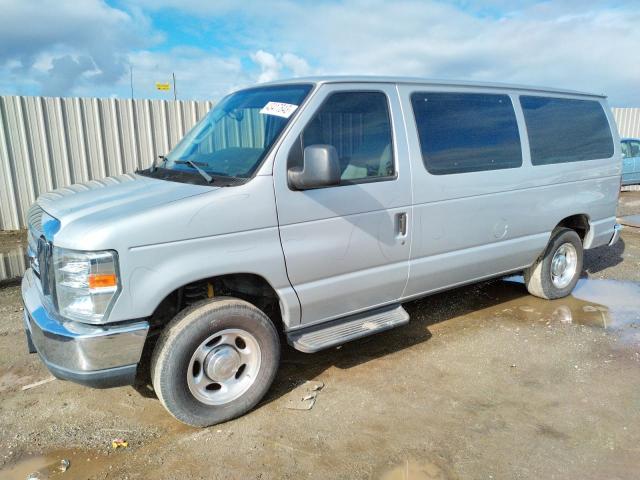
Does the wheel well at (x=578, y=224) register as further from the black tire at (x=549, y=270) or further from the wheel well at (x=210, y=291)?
the wheel well at (x=210, y=291)

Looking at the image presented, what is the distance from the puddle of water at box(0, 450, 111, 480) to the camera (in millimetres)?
2733

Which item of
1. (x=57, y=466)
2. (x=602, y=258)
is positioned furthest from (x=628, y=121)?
(x=57, y=466)

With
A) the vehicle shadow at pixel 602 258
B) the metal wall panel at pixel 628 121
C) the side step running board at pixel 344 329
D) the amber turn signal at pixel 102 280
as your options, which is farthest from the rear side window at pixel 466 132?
the metal wall panel at pixel 628 121

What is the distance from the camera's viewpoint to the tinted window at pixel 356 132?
11.0ft

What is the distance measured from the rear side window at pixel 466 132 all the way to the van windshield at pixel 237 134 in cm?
108

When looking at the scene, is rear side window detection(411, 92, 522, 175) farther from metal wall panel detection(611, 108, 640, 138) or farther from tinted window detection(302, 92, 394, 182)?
metal wall panel detection(611, 108, 640, 138)

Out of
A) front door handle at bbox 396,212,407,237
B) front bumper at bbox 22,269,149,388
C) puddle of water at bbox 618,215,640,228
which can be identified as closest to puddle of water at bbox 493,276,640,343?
front door handle at bbox 396,212,407,237

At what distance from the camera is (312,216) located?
3271 mm

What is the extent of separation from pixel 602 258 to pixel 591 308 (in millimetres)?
2559

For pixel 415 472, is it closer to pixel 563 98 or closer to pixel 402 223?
pixel 402 223

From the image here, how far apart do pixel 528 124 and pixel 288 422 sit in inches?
139

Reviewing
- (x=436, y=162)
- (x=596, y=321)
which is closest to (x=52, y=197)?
(x=436, y=162)

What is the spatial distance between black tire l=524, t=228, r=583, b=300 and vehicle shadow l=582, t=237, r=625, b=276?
141 cm

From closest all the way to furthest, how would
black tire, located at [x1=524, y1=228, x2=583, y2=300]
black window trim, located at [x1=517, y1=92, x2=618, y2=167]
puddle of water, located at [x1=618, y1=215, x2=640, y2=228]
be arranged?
black window trim, located at [x1=517, y1=92, x2=618, y2=167] → black tire, located at [x1=524, y1=228, x2=583, y2=300] → puddle of water, located at [x1=618, y1=215, x2=640, y2=228]
